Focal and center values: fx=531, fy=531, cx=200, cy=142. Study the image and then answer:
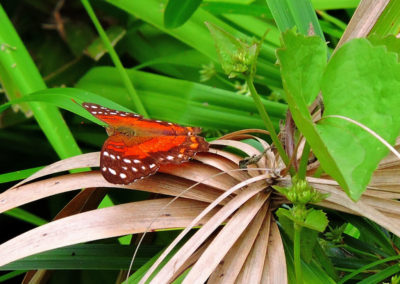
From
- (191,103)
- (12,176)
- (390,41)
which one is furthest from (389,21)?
(12,176)

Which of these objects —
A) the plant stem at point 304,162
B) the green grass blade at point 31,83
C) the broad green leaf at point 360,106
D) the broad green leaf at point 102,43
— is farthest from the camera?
the broad green leaf at point 102,43

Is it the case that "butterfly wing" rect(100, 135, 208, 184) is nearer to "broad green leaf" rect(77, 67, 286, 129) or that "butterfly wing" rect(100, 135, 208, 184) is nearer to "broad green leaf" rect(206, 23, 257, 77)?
"broad green leaf" rect(206, 23, 257, 77)

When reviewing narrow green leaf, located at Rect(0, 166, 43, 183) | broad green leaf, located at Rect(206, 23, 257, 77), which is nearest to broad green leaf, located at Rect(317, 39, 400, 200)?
broad green leaf, located at Rect(206, 23, 257, 77)

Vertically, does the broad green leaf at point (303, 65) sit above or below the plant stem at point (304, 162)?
above

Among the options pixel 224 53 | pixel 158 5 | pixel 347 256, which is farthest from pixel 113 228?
pixel 158 5

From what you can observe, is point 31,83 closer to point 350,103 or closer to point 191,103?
point 191,103

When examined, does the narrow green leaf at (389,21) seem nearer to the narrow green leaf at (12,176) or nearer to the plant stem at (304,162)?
the plant stem at (304,162)

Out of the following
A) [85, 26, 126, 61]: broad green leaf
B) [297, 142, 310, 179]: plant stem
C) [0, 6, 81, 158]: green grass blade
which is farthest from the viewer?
[85, 26, 126, 61]: broad green leaf

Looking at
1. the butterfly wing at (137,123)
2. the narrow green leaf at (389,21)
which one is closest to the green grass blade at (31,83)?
the butterfly wing at (137,123)
